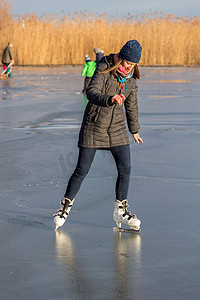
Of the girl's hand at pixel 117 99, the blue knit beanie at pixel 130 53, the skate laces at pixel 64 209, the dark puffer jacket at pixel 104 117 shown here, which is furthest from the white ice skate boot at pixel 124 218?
the blue knit beanie at pixel 130 53

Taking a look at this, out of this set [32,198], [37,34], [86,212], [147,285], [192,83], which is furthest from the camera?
[37,34]

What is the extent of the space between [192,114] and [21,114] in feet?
11.2

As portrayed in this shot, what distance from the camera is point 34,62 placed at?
3859 cm

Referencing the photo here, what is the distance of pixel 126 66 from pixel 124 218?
1.10 metres

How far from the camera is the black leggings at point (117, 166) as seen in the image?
199 inches

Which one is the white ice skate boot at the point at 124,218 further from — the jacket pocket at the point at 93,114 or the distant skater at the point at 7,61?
the distant skater at the point at 7,61

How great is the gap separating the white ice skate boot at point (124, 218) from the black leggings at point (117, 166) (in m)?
0.06

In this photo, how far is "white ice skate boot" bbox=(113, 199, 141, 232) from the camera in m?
5.04

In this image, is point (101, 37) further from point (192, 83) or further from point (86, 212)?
point (86, 212)

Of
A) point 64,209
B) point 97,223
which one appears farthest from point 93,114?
point 97,223

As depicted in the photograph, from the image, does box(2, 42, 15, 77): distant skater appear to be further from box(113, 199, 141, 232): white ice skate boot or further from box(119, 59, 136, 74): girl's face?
box(119, 59, 136, 74): girl's face

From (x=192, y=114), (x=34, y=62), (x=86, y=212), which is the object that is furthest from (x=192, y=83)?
(x=86, y=212)

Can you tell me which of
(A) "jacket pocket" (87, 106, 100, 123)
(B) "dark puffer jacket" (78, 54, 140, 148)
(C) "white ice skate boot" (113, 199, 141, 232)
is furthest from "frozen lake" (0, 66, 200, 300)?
(A) "jacket pocket" (87, 106, 100, 123)

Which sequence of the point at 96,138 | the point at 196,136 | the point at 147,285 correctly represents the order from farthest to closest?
the point at 196,136
the point at 96,138
the point at 147,285
